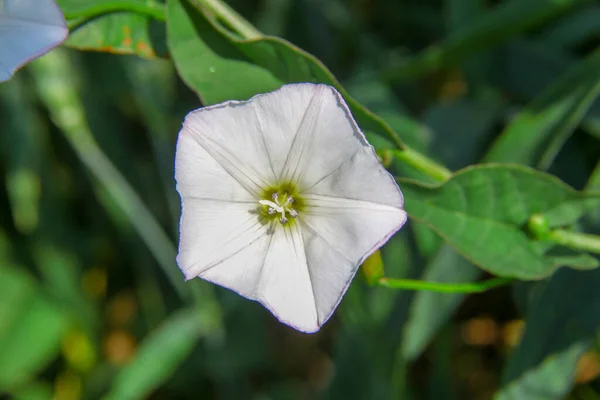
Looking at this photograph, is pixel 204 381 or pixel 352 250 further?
pixel 204 381

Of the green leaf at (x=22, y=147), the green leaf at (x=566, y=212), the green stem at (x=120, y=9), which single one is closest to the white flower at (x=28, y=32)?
the green stem at (x=120, y=9)

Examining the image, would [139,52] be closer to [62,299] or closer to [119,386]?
[119,386]

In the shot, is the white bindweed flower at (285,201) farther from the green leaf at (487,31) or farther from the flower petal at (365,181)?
the green leaf at (487,31)

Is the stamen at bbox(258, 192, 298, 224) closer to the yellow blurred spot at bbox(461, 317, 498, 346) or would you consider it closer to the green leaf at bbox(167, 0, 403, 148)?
the green leaf at bbox(167, 0, 403, 148)

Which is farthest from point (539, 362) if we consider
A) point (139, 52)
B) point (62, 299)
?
point (62, 299)

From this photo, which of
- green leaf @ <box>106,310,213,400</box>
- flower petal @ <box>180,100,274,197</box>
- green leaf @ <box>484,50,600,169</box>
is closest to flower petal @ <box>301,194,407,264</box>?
flower petal @ <box>180,100,274,197</box>

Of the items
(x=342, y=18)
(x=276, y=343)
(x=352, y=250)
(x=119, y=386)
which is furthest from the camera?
(x=276, y=343)

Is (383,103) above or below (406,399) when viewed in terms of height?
above
